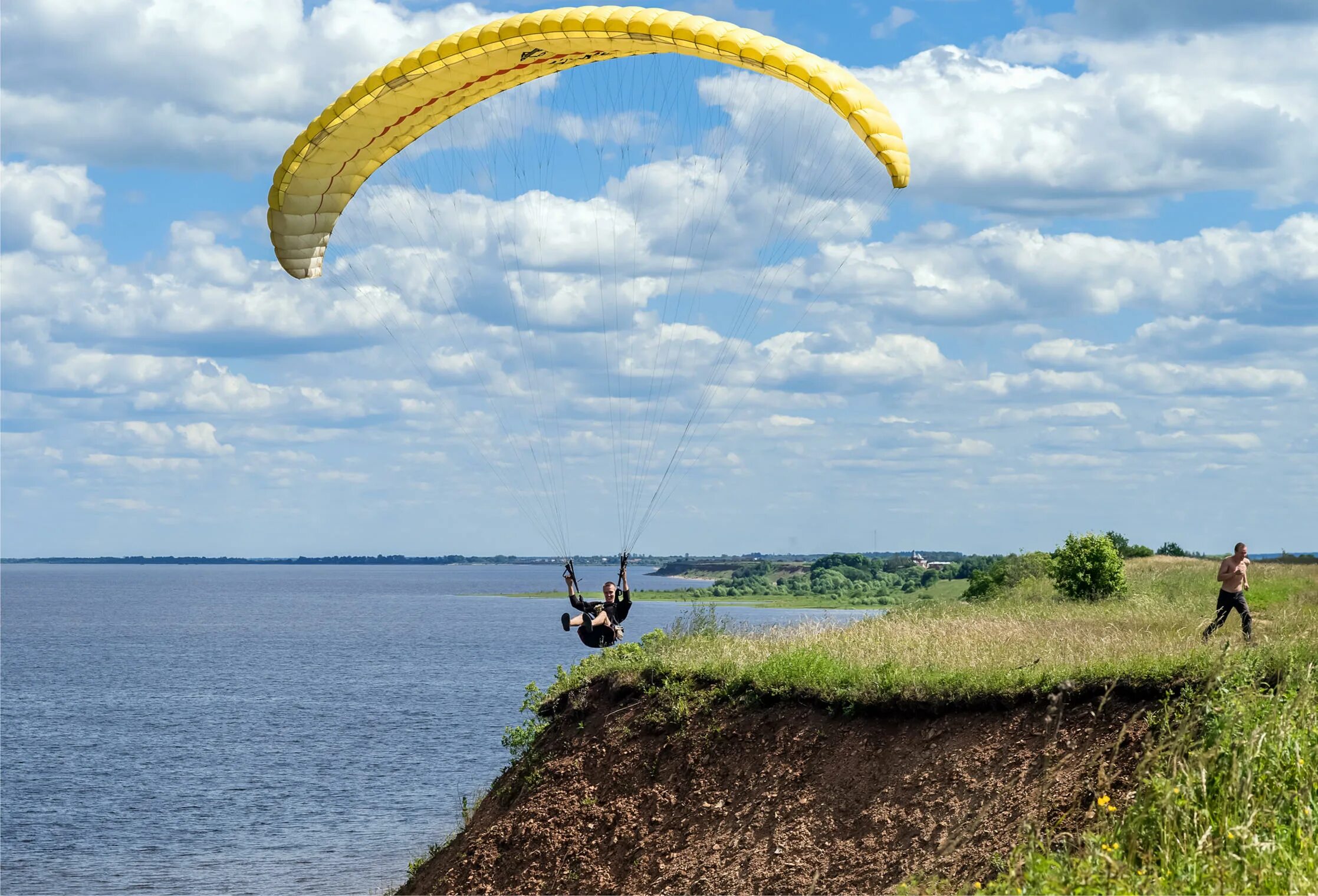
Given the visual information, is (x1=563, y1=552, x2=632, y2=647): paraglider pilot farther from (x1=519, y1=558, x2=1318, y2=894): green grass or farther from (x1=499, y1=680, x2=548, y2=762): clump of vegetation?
(x1=499, y1=680, x2=548, y2=762): clump of vegetation

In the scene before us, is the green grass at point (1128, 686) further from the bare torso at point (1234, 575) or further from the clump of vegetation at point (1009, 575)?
the clump of vegetation at point (1009, 575)

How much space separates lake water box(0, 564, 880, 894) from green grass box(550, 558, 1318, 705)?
11.0m

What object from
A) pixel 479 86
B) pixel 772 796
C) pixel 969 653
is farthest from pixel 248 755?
pixel 969 653

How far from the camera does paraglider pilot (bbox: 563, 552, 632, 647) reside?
1620cm

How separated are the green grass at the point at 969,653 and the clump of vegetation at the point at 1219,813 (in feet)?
3.76

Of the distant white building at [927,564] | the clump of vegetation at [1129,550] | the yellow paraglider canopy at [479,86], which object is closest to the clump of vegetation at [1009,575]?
the clump of vegetation at [1129,550]

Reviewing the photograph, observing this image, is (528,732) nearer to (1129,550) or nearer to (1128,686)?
(1128,686)

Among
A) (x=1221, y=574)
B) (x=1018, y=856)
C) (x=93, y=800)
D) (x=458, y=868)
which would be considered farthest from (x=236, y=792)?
(x=1018, y=856)

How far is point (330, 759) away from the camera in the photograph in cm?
4094

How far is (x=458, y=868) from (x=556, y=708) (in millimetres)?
2897

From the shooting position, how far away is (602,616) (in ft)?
54.6

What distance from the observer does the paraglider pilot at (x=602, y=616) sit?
638 inches

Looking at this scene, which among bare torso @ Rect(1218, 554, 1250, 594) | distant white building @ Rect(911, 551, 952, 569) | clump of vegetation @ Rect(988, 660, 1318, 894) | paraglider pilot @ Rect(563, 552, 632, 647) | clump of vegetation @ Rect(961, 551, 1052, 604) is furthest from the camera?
distant white building @ Rect(911, 551, 952, 569)

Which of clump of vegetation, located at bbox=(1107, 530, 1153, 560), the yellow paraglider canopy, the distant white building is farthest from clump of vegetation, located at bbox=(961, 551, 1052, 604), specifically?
the distant white building
